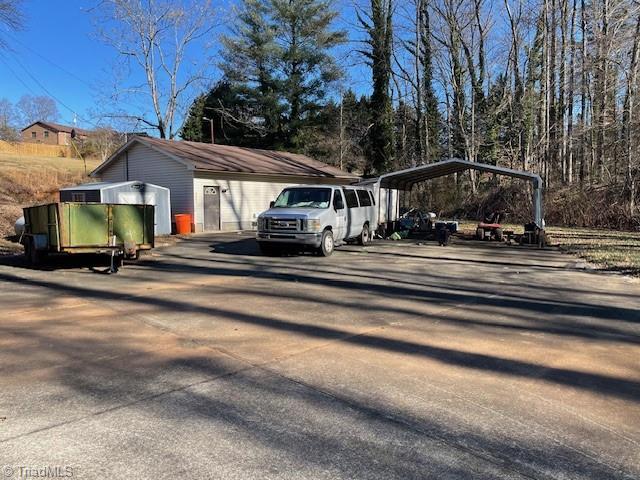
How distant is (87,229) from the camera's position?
1118cm

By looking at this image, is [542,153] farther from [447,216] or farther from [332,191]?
[332,191]

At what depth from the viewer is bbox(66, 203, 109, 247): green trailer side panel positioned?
10938 millimetres

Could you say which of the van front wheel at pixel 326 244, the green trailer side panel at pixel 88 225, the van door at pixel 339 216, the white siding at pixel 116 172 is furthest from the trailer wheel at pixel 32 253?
the white siding at pixel 116 172

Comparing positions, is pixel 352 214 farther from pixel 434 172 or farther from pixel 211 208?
pixel 211 208

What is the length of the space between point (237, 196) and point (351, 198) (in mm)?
9663

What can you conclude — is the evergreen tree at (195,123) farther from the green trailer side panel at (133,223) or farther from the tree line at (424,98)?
the green trailer side panel at (133,223)

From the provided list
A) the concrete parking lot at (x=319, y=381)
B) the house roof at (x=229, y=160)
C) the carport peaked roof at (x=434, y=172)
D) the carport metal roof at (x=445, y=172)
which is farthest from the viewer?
the house roof at (x=229, y=160)

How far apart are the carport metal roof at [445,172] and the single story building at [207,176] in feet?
19.6

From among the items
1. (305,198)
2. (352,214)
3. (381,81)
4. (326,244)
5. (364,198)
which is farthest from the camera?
(381,81)

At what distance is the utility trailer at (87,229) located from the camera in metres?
10.9

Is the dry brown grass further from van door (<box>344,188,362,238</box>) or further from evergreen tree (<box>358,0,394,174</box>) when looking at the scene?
evergreen tree (<box>358,0,394,174</box>)

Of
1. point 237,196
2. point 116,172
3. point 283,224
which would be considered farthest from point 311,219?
point 116,172

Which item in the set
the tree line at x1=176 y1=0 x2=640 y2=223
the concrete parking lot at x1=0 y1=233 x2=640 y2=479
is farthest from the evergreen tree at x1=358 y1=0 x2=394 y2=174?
the concrete parking lot at x1=0 y1=233 x2=640 y2=479

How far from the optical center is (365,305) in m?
7.77
